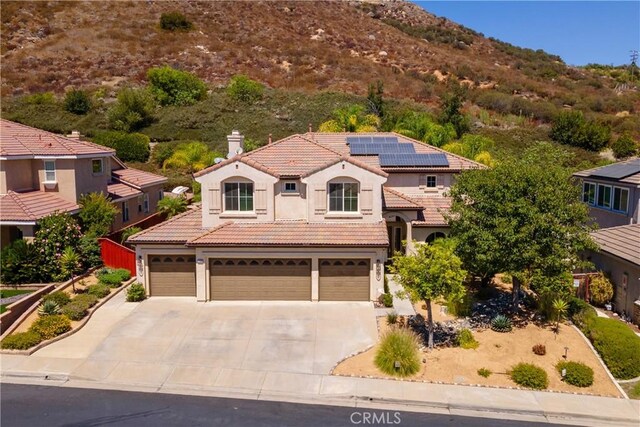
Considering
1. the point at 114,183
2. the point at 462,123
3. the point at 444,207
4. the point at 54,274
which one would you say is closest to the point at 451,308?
the point at 444,207

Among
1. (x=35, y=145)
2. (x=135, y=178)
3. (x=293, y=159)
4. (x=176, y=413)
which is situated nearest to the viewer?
(x=176, y=413)

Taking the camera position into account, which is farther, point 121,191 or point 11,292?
point 121,191

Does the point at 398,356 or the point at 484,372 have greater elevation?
the point at 398,356

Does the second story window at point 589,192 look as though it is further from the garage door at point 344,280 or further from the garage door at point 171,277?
the garage door at point 171,277

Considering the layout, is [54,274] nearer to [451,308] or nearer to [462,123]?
[451,308]

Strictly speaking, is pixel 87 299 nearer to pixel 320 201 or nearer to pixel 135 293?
pixel 135 293

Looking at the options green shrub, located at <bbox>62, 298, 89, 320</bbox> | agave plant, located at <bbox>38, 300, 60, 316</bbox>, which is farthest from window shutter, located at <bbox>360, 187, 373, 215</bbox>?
agave plant, located at <bbox>38, 300, 60, 316</bbox>

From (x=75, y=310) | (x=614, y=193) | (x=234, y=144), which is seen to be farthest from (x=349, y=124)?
(x=75, y=310)

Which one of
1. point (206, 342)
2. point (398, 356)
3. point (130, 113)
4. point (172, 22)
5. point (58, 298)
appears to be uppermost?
point (172, 22)

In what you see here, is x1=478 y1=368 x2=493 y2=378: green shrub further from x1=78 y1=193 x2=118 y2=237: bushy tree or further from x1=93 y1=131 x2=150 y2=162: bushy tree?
x1=93 y1=131 x2=150 y2=162: bushy tree
